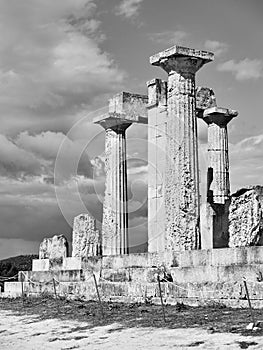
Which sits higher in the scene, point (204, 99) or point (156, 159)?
point (204, 99)

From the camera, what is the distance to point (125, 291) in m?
19.7

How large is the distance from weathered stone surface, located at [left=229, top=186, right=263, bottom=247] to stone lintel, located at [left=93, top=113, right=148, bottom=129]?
762 cm

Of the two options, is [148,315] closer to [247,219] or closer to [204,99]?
[247,219]

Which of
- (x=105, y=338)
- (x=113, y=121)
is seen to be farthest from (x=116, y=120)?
(x=105, y=338)

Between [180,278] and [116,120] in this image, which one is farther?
[116,120]

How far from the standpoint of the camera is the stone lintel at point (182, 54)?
22062 mm

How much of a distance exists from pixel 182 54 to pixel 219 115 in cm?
765

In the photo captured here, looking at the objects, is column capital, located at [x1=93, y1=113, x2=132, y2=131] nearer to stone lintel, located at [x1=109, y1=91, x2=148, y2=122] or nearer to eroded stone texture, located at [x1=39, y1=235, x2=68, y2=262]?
stone lintel, located at [x1=109, y1=91, x2=148, y2=122]

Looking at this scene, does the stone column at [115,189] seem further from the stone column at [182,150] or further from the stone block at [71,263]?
the stone column at [182,150]

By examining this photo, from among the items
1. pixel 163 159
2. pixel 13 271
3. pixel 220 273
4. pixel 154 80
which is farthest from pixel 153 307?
pixel 13 271

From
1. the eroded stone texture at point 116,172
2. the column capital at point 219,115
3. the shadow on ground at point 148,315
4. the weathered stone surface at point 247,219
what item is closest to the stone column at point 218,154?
the column capital at point 219,115

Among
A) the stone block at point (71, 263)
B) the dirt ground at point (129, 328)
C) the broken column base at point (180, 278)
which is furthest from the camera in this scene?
the stone block at point (71, 263)

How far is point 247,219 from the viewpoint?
21703 mm

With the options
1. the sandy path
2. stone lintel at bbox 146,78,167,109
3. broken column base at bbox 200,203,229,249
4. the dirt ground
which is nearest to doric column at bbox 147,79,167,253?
stone lintel at bbox 146,78,167,109
